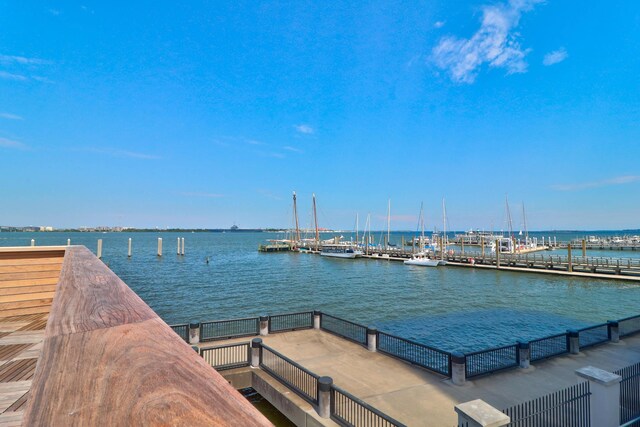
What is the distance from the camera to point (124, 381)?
1.73 metres

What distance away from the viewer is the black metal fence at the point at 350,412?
8616 millimetres

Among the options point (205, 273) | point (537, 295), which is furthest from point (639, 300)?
point (205, 273)

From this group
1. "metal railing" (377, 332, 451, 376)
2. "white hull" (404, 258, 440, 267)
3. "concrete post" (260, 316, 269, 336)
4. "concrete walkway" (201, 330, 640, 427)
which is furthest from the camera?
"white hull" (404, 258, 440, 267)

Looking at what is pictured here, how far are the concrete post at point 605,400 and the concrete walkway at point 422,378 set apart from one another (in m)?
2.20

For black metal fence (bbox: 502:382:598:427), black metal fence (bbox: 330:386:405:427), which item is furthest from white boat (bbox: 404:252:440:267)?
black metal fence (bbox: 330:386:405:427)

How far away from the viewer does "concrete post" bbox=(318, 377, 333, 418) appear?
9.42m

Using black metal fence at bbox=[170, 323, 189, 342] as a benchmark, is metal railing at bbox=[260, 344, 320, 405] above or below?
below

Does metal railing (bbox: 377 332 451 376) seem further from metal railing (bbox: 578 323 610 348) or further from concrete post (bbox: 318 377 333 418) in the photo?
metal railing (bbox: 578 323 610 348)

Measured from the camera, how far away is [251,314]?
28.3 m

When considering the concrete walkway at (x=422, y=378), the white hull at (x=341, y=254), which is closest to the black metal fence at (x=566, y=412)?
the concrete walkway at (x=422, y=378)

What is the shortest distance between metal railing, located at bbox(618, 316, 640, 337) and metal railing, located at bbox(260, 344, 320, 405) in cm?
1528

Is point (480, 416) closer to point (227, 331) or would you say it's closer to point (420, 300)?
point (227, 331)

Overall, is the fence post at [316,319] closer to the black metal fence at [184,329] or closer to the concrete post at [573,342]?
the black metal fence at [184,329]

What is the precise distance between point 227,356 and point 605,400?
38.6 ft
